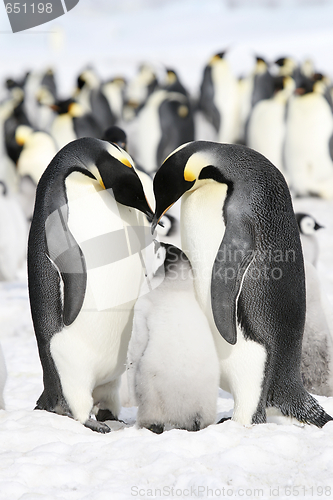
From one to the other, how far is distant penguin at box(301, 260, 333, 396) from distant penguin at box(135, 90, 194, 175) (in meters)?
7.68

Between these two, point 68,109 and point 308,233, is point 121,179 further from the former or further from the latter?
point 68,109

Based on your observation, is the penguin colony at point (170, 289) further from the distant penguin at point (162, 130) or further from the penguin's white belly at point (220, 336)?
the distant penguin at point (162, 130)

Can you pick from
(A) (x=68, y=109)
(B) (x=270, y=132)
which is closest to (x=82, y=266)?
(A) (x=68, y=109)

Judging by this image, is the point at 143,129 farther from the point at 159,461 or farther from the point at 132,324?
the point at 159,461

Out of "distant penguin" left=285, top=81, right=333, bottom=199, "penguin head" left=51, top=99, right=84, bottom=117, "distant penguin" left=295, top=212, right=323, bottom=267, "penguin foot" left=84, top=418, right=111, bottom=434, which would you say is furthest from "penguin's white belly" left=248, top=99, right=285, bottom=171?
"penguin foot" left=84, top=418, right=111, bottom=434

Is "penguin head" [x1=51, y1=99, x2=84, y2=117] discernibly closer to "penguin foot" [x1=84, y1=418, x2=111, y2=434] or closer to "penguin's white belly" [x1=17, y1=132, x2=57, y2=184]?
"penguin's white belly" [x1=17, y1=132, x2=57, y2=184]

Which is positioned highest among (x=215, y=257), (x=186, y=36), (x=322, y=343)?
(x=215, y=257)

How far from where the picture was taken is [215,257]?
2160 mm

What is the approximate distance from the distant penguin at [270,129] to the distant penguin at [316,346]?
6835 millimetres

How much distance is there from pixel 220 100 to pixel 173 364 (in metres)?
10.5

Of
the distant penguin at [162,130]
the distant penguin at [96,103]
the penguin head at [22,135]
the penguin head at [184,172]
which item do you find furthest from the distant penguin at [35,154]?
the distant penguin at [96,103]

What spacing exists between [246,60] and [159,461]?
27.9m

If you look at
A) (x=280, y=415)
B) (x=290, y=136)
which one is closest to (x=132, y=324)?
(x=280, y=415)

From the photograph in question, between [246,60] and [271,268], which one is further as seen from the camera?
[246,60]
